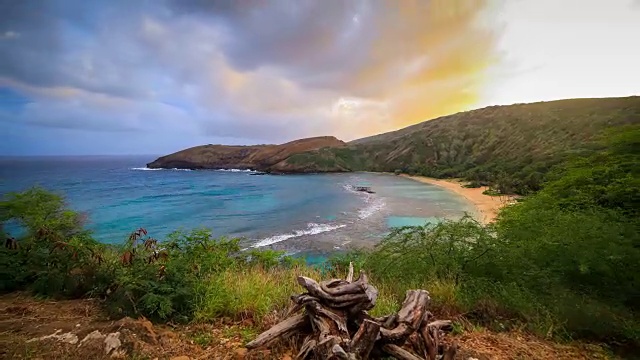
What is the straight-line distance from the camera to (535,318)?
453cm

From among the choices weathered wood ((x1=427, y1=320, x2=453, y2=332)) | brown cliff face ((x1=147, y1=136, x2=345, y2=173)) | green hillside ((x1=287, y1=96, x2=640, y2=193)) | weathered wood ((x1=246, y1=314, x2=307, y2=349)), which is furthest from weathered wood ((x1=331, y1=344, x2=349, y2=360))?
brown cliff face ((x1=147, y1=136, x2=345, y2=173))

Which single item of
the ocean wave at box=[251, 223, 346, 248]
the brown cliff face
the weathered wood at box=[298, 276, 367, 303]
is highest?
the brown cliff face

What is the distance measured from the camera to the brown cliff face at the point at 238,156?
8981 cm

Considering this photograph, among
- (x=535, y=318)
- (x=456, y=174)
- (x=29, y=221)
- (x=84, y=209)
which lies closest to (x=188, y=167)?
(x=84, y=209)

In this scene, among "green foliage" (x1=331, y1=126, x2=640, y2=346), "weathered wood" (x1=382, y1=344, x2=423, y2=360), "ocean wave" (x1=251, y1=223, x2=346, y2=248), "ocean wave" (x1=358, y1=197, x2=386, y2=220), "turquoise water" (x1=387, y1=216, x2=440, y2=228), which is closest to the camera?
"weathered wood" (x1=382, y1=344, x2=423, y2=360)

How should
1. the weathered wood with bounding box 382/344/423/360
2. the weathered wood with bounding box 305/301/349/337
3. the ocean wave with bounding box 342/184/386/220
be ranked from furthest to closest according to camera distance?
the ocean wave with bounding box 342/184/386/220, the weathered wood with bounding box 305/301/349/337, the weathered wood with bounding box 382/344/423/360

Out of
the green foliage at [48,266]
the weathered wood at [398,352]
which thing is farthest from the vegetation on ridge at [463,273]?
the weathered wood at [398,352]

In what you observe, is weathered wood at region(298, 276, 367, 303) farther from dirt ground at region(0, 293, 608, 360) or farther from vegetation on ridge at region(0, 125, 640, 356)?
vegetation on ridge at region(0, 125, 640, 356)

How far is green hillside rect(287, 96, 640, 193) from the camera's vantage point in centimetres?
3986

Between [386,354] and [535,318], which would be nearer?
[386,354]

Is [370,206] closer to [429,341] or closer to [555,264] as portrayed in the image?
[555,264]

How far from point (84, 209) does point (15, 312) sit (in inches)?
1195

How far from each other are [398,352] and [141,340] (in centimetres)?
290

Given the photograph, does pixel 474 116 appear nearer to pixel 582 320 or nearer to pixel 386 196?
pixel 386 196
